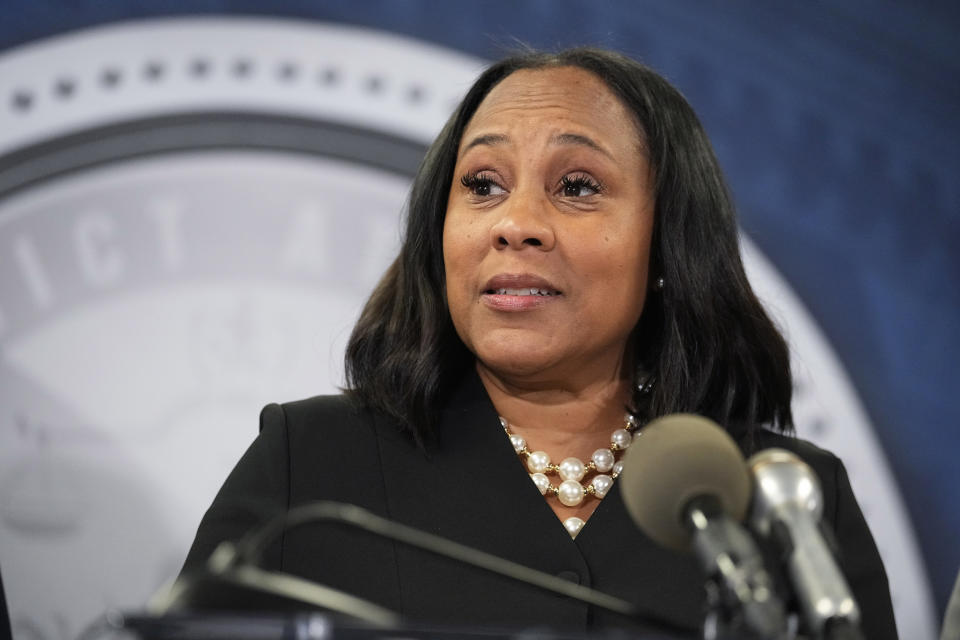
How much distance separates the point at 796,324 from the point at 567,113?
0.87 m

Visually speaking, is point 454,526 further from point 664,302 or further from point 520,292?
point 664,302

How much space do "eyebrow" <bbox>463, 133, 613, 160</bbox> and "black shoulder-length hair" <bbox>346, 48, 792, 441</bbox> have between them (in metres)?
0.11

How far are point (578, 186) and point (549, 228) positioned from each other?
12 cm

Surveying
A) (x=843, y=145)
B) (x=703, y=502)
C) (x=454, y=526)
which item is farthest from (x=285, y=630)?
(x=843, y=145)

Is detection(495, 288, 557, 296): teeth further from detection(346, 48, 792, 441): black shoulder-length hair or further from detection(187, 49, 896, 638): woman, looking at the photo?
detection(346, 48, 792, 441): black shoulder-length hair

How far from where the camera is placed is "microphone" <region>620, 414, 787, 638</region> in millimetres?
994

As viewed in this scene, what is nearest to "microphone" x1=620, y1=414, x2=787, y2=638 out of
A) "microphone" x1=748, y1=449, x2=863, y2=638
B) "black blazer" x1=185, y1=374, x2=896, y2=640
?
"microphone" x1=748, y1=449, x2=863, y2=638

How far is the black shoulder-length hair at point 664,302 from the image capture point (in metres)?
1.92

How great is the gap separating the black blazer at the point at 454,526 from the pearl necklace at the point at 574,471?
2.2 inches

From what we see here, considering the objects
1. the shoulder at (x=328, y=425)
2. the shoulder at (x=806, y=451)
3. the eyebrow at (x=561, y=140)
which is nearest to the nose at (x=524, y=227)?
the eyebrow at (x=561, y=140)

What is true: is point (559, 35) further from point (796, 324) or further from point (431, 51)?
point (796, 324)

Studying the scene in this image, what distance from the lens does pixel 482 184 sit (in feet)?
6.21

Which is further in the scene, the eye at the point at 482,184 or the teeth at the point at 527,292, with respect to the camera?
the eye at the point at 482,184

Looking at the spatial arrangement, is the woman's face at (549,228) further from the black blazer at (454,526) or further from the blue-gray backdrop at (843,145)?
the blue-gray backdrop at (843,145)
